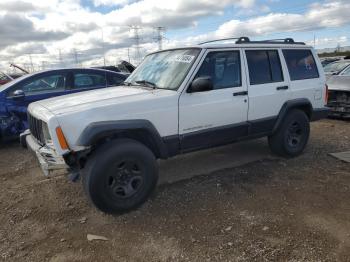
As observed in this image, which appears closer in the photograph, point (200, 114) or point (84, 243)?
point (84, 243)

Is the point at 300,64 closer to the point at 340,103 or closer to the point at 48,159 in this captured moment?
the point at 340,103

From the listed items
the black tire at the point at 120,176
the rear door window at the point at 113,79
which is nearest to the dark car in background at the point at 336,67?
the rear door window at the point at 113,79

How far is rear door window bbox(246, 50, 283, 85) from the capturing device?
512 centimetres

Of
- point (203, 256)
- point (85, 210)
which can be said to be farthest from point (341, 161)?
point (85, 210)

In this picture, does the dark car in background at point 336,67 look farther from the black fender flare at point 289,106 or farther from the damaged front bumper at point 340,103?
the black fender flare at point 289,106

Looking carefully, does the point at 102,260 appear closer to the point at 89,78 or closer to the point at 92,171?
the point at 92,171

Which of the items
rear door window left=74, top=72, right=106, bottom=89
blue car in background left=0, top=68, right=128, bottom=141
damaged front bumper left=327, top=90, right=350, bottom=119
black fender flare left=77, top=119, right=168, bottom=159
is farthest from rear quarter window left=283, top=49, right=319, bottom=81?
rear door window left=74, top=72, right=106, bottom=89

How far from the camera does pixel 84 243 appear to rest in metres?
3.50

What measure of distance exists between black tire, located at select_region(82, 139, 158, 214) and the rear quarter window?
2.94 metres

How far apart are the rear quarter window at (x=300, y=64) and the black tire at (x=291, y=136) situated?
0.60 metres

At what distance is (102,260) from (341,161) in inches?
166

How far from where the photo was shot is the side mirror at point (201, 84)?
4242mm

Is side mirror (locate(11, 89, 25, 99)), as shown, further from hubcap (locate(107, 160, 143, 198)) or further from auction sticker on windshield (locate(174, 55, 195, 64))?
hubcap (locate(107, 160, 143, 198))

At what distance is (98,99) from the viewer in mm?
4156
